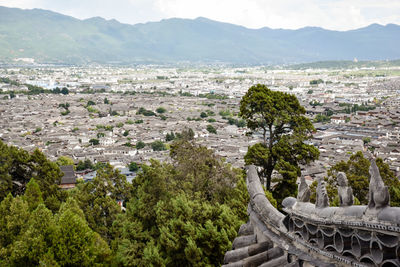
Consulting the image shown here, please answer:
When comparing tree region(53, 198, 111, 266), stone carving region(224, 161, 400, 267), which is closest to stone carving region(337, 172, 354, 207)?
stone carving region(224, 161, 400, 267)

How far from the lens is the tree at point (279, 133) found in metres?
10.4

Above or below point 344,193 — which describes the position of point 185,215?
below

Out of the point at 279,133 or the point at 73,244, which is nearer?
the point at 73,244

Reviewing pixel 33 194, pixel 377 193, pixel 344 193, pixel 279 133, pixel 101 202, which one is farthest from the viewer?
pixel 33 194

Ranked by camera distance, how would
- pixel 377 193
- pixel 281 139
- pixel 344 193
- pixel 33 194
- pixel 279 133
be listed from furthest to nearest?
pixel 33 194 → pixel 279 133 → pixel 281 139 → pixel 344 193 → pixel 377 193

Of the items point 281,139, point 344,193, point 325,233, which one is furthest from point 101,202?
point 344,193

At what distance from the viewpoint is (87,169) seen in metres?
26.1

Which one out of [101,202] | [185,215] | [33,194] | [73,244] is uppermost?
[185,215]

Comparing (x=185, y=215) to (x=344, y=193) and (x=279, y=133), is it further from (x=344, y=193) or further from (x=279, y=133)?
(x=344, y=193)

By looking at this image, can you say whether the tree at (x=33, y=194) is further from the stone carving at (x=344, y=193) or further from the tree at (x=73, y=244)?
the stone carving at (x=344, y=193)

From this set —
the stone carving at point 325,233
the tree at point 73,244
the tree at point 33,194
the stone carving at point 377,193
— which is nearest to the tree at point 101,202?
the tree at point 33,194

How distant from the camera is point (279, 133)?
36.4 feet

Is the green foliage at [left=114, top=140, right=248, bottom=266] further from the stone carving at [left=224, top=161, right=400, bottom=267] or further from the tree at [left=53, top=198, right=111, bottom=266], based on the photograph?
the stone carving at [left=224, top=161, right=400, bottom=267]

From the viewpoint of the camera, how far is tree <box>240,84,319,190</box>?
34.2 feet
